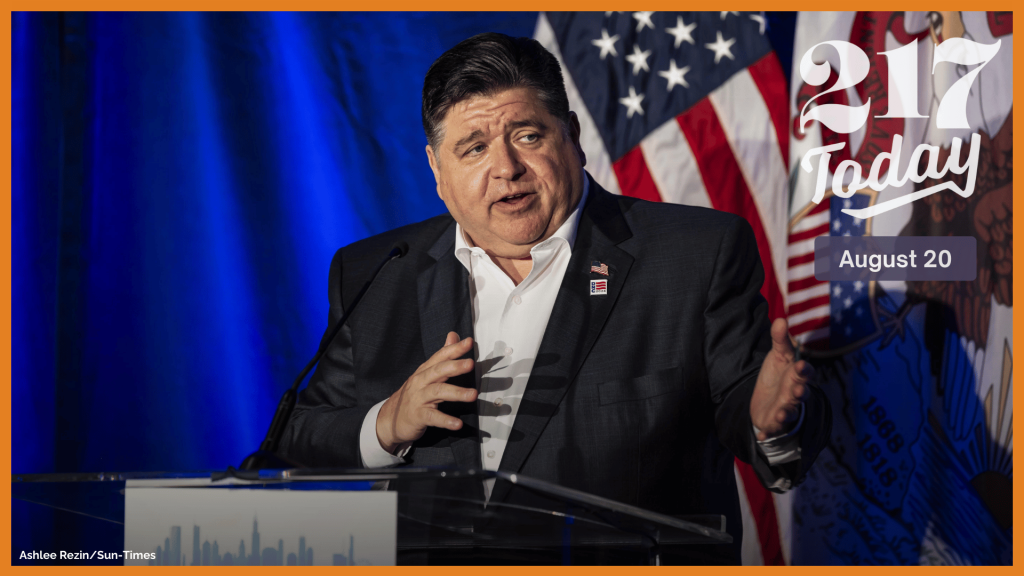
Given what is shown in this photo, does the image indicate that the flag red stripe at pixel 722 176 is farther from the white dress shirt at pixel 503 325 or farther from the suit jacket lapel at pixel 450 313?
the suit jacket lapel at pixel 450 313

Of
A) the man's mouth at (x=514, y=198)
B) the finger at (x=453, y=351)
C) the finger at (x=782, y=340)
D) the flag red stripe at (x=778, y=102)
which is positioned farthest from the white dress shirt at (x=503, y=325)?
the flag red stripe at (x=778, y=102)

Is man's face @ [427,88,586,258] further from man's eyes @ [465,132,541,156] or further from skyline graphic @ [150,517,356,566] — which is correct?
skyline graphic @ [150,517,356,566]

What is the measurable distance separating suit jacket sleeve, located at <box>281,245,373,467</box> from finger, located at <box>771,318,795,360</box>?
3.24 feet

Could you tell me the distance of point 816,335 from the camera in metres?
2.55

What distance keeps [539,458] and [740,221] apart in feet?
2.59

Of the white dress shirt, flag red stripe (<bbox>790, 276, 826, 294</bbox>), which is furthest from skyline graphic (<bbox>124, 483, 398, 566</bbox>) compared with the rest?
flag red stripe (<bbox>790, 276, 826, 294</bbox>)

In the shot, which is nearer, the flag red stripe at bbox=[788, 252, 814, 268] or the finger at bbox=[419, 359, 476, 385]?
the finger at bbox=[419, 359, 476, 385]

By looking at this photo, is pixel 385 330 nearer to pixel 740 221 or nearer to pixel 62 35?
pixel 740 221

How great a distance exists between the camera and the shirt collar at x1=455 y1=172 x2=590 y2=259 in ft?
6.99

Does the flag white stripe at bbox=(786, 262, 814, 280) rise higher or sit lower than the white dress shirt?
higher

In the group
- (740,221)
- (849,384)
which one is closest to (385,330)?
(740,221)

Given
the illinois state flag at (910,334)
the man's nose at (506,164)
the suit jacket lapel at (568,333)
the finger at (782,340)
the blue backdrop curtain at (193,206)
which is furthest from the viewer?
the blue backdrop curtain at (193,206)

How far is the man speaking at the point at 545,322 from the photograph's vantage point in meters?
1.95

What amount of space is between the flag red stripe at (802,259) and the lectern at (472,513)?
1312 mm
